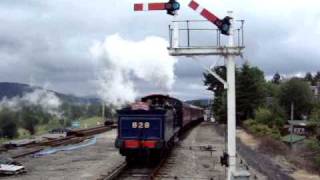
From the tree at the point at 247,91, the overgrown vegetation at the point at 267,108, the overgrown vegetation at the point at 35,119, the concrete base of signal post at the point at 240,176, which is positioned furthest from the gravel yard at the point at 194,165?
→ the overgrown vegetation at the point at 35,119

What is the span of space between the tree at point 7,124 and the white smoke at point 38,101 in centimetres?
898

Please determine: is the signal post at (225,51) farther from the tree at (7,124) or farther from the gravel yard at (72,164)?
the tree at (7,124)

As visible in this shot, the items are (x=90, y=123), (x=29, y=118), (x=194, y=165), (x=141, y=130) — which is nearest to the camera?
Result: (x=141, y=130)

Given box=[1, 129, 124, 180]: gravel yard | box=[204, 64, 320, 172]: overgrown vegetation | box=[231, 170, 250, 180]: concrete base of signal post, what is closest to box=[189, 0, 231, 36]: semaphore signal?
box=[231, 170, 250, 180]: concrete base of signal post

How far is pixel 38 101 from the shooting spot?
326 ft

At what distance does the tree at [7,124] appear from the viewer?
73.8 meters

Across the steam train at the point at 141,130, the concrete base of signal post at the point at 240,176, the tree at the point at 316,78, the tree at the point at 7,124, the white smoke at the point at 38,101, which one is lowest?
the tree at the point at 7,124

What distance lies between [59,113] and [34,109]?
8864 millimetres

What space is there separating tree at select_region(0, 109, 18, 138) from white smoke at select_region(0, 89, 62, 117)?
29.4ft

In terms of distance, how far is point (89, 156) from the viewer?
2417cm

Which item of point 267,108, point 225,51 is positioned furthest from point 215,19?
point 267,108

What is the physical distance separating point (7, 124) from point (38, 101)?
24.4 metres

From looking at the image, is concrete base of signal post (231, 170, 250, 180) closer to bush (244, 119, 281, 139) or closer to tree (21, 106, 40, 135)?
bush (244, 119, 281, 139)

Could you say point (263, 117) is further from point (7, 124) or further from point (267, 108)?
point (7, 124)
